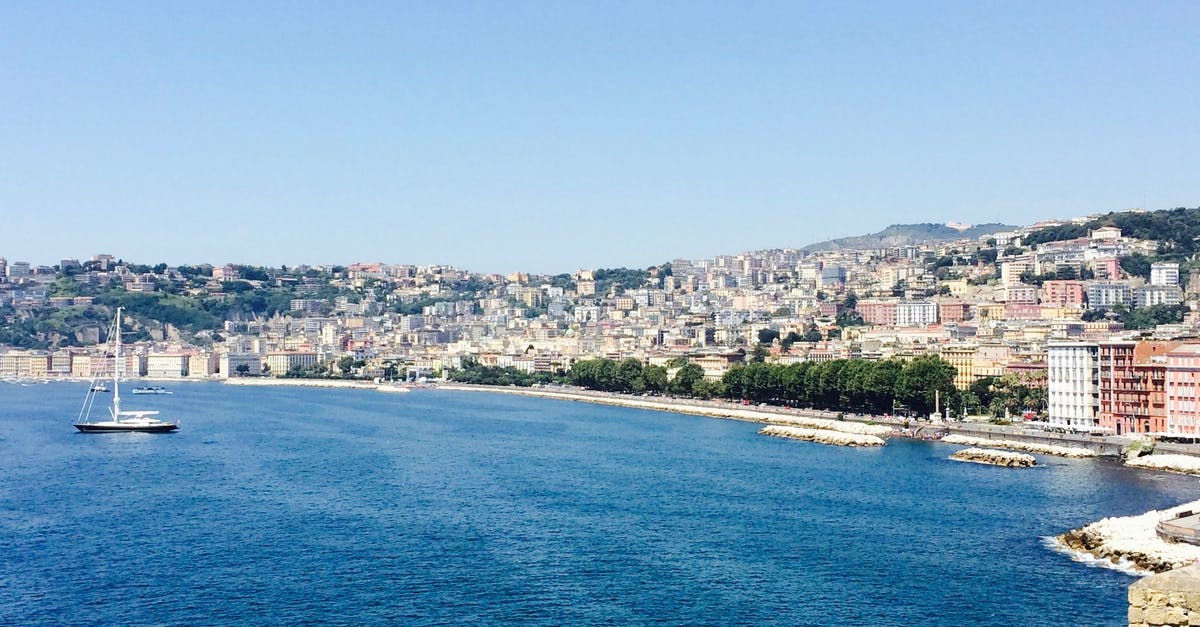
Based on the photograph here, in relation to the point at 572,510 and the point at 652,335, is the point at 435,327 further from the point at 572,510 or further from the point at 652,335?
the point at 572,510

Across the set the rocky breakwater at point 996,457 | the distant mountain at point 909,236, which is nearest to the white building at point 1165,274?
the rocky breakwater at point 996,457

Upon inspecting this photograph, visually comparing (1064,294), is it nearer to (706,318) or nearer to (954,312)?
(954,312)

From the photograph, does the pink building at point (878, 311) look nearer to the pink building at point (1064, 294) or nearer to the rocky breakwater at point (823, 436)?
the pink building at point (1064, 294)

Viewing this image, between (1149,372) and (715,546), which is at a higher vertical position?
(1149,372)

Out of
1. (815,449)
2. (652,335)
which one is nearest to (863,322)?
(652,335)

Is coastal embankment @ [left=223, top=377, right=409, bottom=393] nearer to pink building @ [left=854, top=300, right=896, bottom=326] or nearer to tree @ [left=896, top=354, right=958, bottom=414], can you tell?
pink building @ [left=854, top=300, right=896, bottom=326]
